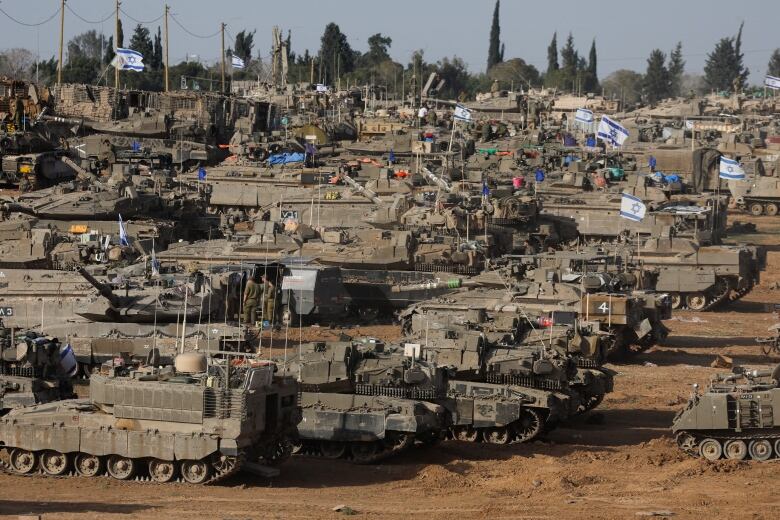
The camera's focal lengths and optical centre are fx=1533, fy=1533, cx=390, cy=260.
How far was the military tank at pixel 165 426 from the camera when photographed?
2198 cm

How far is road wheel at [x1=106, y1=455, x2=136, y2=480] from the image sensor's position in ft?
74.0

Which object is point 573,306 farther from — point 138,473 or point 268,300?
point 138,473

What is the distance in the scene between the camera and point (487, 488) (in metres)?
22.9

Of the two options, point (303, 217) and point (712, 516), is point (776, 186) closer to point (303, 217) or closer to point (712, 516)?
point (303, 217)

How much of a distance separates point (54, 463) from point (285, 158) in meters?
48.5

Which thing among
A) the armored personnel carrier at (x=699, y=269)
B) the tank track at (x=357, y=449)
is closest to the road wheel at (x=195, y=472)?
the tank track at (x=357, y=449)

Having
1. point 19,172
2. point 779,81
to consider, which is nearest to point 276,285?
point 19,172

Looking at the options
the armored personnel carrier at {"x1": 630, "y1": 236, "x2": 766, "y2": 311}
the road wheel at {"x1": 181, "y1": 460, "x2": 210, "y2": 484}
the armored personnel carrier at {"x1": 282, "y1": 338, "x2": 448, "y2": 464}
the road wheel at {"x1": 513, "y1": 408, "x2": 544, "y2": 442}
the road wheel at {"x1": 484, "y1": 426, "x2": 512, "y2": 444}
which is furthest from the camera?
the armored personnel carrier at {"x1": 630, "y1": 236, "x2": 766, "y2": 311}

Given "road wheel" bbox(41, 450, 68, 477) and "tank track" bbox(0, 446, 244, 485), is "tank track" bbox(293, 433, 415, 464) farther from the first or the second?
"road wheel" bbox(41, 450, 68, 477)

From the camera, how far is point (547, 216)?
5581cm

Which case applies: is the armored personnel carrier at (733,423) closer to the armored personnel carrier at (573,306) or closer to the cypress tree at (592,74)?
the armored personnel carrier at (573,306)

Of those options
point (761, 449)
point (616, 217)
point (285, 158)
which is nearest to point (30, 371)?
point (761, 449)

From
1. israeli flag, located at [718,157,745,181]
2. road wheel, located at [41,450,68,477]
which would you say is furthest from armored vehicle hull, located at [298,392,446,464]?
israeli flag, located at [718,157,745,181]

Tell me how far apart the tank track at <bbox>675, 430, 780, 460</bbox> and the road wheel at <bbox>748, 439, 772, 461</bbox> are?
5 cm
